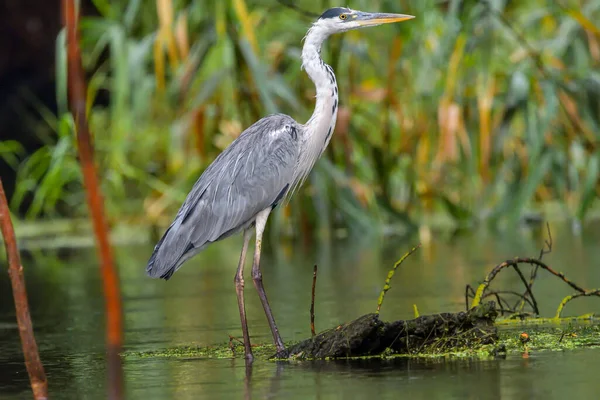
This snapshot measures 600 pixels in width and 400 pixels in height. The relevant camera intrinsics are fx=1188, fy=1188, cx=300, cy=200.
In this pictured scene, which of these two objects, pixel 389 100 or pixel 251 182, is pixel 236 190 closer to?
pixel 251 182

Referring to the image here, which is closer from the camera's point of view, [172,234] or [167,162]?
[172,234]

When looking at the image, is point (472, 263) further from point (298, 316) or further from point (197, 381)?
point (197, 381)

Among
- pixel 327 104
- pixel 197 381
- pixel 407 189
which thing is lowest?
pixel 197 381

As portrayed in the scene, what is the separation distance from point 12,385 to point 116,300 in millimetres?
3342

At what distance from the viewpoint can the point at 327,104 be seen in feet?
22.0

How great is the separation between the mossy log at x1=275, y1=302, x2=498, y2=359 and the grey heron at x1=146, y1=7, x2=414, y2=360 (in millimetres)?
856

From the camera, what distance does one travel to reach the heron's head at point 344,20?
694cm

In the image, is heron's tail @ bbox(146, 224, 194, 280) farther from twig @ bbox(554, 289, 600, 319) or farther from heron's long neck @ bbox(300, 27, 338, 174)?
twig @ bbox(554, 289, 600, 319)

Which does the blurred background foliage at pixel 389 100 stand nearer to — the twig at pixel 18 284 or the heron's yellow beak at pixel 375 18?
the heron's yellow beak at pixel 375 18

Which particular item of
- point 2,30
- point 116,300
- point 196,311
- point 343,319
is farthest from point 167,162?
point 116,300

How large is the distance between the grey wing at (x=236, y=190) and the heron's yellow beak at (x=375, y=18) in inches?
33.9

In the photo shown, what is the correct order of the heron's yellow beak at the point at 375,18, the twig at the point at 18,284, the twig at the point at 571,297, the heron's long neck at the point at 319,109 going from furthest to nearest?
the heron's yellow beak at the point at 375,18, the heron's long neck at the point at 319,109, the twig at the point at 571,297, the twig at the point at 18,284

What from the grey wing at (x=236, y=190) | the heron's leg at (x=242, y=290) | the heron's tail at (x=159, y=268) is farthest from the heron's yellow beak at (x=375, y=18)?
the heron's tail at (x=159, y=268)

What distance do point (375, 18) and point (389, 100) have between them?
21.3ft
